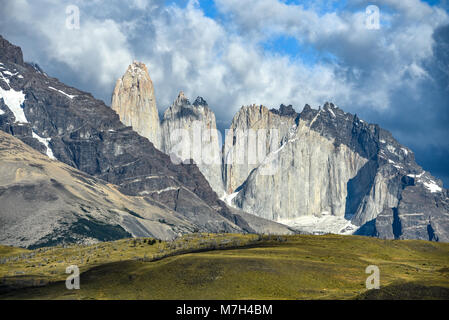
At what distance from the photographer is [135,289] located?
192875 mm
